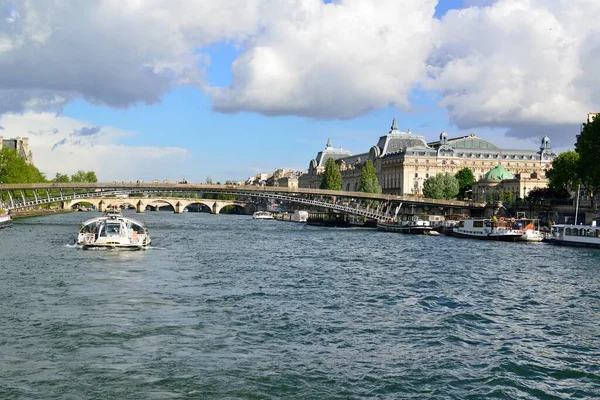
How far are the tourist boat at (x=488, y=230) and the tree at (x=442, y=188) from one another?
3923 cm

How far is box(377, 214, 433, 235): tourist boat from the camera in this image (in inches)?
3573

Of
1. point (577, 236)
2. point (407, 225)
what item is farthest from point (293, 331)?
point (407, 225)

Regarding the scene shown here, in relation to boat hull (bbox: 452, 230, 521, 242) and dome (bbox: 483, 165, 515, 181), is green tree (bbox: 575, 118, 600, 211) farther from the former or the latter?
dome (bbox: 483, 165, 515, 181)

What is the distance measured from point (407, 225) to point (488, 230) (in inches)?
628

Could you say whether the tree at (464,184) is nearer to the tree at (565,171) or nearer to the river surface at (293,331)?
the tree at (565,171)

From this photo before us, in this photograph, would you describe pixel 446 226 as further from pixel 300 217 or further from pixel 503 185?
pixel 300 217

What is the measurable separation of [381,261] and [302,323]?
78.6 feet

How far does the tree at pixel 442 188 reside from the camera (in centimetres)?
12481

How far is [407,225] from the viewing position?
306ft

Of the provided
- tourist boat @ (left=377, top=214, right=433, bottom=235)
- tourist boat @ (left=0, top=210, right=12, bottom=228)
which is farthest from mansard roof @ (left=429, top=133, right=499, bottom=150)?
tourist boat @ (left=0, top=210, right=12, bottom=228)

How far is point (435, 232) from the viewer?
90.8 meters

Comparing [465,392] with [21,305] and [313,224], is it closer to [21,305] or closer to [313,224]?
[21,305]

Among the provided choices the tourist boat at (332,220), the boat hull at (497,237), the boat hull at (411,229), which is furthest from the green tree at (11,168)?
the boat hull at (497,237)

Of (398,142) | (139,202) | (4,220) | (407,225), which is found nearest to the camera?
(4,220)
